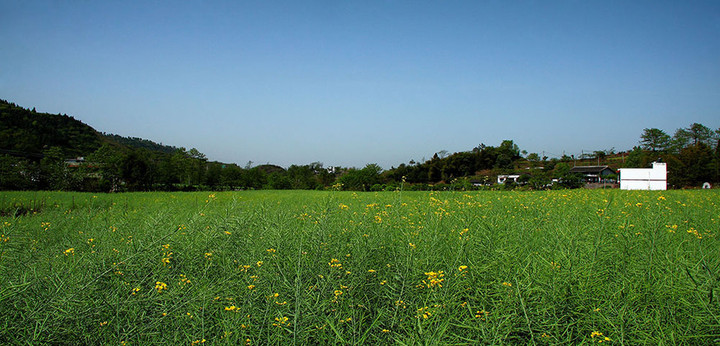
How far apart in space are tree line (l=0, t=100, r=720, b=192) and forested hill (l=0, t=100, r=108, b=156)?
106 millimetres

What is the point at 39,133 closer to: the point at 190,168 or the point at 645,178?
the point at 190,168

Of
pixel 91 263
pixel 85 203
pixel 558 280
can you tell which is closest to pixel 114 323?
pixel 91 263

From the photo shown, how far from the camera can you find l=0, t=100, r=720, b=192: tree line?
82.4ft

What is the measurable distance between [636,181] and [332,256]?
39817 millimetres

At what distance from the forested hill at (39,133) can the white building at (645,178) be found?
195 ft

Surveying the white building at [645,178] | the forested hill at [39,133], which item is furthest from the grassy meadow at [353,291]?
the forested hill at [39,133]

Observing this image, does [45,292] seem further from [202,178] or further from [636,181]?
[202,178]

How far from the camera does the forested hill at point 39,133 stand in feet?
117

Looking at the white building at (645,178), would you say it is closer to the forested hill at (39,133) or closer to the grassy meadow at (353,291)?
the grassy meadow at (353,291)

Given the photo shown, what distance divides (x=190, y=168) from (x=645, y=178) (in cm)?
5204

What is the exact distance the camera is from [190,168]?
140 feet

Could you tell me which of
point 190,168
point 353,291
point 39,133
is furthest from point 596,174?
Result: point 39,133

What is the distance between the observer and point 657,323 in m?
1.66

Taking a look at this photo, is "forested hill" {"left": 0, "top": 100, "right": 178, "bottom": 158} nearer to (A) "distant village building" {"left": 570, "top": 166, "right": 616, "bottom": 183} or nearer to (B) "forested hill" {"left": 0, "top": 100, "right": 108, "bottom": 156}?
(B) "forested hill" {"left": 0, "top": 100, "right": 108, "bottom": 156}
